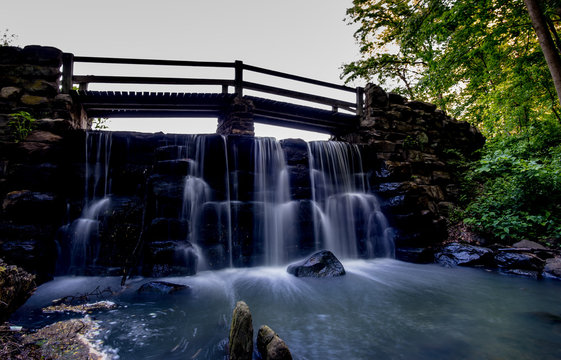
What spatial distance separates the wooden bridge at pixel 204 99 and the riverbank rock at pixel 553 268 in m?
6.39

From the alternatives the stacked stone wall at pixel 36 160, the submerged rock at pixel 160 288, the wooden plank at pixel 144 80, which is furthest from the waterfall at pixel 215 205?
the wooden plank at pixel 144 80

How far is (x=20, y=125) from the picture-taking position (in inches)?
217

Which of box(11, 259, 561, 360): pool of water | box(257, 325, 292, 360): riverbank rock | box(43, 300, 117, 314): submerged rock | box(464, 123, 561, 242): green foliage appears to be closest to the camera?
box(257, 325, 292, 360): riverbank rock

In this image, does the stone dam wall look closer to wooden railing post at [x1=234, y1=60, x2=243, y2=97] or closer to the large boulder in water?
the large boulder in water

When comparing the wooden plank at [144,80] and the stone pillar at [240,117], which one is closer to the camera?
the wooden plank at [144,80]

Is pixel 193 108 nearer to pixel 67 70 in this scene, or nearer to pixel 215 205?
pixel 67 70

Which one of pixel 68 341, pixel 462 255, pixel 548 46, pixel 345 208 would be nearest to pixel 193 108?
pixel 345 208

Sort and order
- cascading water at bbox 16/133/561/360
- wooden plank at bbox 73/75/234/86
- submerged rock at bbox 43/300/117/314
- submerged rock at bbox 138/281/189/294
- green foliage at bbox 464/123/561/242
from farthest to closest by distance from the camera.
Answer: wooden plank at bbox 73/75/234/86 → green foliage at bbox 464/123/561/242 → submerged rock at bbox 138/281/189/294 → submerged rock at bbox 43/300/117/314 → cascading water at bbox 16/133/561/360

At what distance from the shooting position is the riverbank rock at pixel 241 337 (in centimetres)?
199

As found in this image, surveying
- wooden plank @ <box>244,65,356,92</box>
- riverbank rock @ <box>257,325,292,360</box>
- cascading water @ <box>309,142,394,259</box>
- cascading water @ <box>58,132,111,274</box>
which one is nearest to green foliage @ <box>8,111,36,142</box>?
cascading water @ <box>58,132,111,274</box>

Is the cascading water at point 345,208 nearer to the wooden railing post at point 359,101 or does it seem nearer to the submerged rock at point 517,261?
the wooden railing post at point 359,101

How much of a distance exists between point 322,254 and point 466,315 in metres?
2.60

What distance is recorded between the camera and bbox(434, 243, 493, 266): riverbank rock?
5879 millimetres

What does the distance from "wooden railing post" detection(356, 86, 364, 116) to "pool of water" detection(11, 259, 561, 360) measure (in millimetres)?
6343
